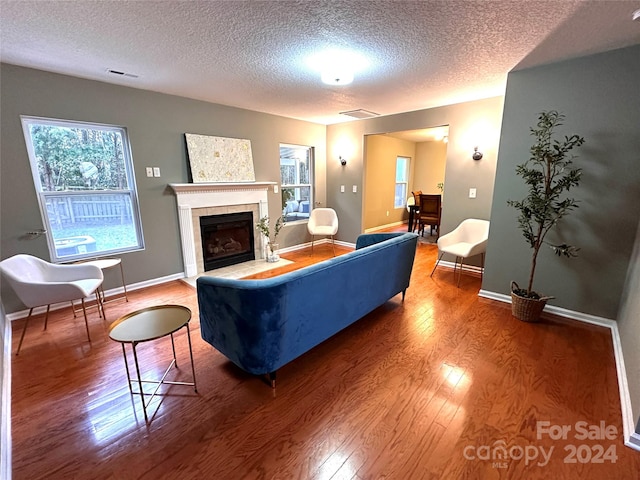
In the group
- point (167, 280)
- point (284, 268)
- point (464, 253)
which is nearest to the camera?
point (464, 253)

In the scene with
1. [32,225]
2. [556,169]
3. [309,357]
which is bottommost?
[309,357]

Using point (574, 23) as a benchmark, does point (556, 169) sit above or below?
below

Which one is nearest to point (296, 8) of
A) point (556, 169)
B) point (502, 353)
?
point (556, 169)

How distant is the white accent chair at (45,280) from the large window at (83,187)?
45 cm

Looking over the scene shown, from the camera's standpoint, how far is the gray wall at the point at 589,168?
95.2 inches

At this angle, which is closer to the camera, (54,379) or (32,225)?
(54,379)

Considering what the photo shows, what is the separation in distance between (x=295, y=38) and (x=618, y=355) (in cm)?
348

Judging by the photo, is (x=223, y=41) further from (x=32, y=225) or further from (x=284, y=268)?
(x=284, y=268)

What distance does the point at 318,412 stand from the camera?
173 cm

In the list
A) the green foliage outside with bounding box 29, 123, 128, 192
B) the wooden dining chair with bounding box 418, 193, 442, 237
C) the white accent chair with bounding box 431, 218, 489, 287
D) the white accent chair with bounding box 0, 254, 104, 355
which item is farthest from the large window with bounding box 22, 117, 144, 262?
the wooden dining chair with bounding box 418, 193, 442, 237

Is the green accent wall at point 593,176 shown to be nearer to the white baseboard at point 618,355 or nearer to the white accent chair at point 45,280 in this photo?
the white baseboard at point 618,355

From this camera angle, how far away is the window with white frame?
26.0ft

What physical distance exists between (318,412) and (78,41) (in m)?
3.17

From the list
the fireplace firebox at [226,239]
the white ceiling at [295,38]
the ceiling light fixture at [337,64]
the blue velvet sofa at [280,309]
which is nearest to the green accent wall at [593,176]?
the white ceiling at [295,38]
